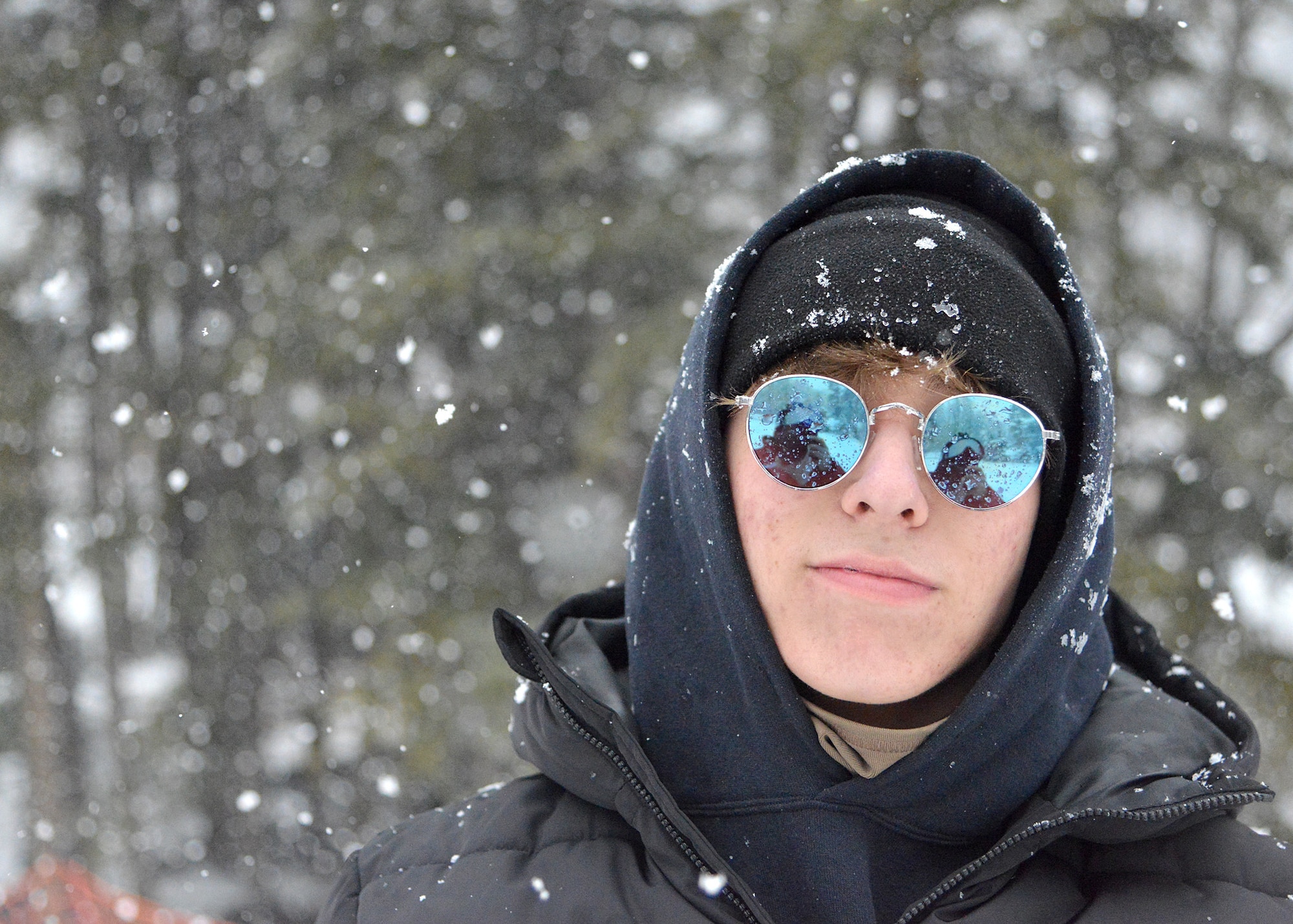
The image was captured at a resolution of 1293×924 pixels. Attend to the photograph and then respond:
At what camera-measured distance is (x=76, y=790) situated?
7699mm

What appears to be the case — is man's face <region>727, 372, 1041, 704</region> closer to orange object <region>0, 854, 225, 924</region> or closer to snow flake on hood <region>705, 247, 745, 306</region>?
snow flake on hood <region>705, 247, 745, 306</region>

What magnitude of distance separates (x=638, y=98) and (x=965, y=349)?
443 centimetres

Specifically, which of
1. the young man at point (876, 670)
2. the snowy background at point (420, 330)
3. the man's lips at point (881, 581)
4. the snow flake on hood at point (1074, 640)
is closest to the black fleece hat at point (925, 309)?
the young man at point (876, 670)

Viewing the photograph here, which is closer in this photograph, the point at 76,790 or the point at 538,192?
the point at 538,192

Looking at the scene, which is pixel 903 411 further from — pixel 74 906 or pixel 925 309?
pixel 74 906

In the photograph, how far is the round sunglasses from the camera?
143 centimetres

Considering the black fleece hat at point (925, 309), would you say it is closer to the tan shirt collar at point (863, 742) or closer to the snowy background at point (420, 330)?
the tan shirt collar at point (863, 742)

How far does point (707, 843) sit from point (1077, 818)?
57cm

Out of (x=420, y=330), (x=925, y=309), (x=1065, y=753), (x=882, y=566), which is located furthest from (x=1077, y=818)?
(x=420, y=330)

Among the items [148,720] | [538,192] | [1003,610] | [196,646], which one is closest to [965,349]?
[1003,610]

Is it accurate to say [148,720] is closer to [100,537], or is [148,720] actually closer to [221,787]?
[221,787]

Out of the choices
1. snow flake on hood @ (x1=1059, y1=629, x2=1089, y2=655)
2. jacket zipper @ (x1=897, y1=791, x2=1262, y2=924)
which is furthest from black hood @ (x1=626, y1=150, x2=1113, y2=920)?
jacket zipper @ (x1=897, y1=791, x2=1262, y2=924)

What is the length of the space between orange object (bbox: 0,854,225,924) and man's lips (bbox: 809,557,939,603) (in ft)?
17.4

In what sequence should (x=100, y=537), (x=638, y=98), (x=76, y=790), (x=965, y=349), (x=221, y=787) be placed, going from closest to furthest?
(x=965, y=349) < (x=638, y=98) < (x=221, y=787) < (x=100, y=537) < (x=76, y=790)
